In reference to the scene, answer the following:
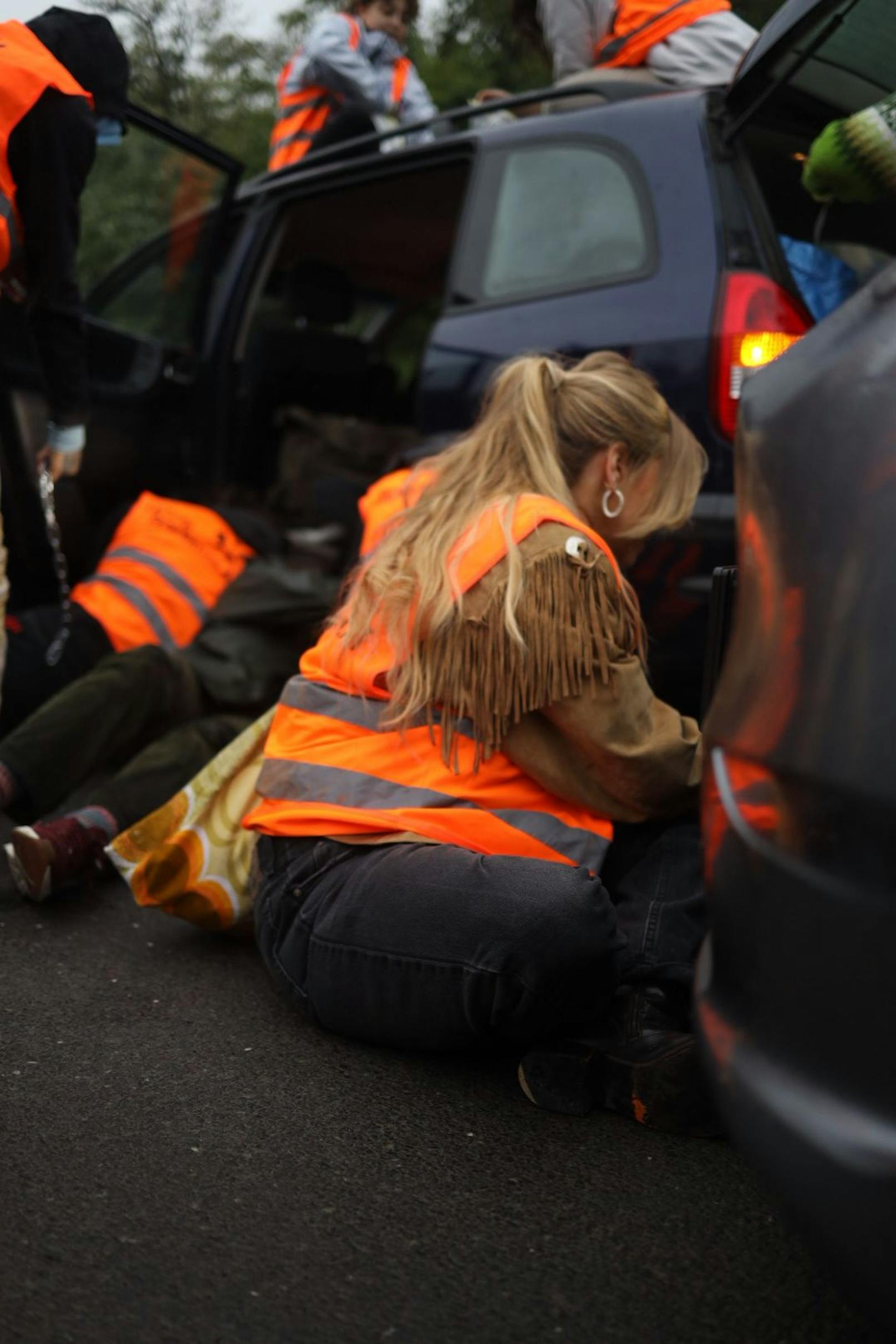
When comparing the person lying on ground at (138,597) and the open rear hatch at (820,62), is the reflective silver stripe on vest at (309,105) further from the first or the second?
the open rear hatch at (820,62)

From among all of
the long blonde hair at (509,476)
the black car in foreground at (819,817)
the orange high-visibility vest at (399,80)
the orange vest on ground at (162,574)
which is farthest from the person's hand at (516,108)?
the black car in foreground at (819,817)

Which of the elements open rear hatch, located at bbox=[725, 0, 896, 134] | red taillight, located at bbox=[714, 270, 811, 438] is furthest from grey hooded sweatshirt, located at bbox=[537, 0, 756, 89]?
red taillight, located at bbox=[714, 270, 811, 438]

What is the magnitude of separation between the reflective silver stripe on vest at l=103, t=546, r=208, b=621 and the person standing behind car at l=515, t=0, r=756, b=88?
1787 millimetres

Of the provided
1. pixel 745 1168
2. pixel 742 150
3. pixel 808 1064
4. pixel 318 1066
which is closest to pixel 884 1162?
pixel 808 1064

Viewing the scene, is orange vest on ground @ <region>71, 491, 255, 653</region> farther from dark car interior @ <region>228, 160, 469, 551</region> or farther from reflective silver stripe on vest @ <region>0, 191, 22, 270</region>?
reflective silver stripe on vest @ <region>0, 191, 22, 270</region>

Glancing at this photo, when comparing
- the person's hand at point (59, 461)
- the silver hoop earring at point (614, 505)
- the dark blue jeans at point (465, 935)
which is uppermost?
the silver hoop earring at point (614, 505)

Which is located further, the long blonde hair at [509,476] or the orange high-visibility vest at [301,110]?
the orange high-visibility vest at [301,110]

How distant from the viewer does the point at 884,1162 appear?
3.62 feet

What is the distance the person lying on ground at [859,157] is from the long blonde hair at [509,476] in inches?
22.2

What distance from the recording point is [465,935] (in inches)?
79.8

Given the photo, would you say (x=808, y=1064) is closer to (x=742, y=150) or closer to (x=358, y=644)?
(x=358, y=644)

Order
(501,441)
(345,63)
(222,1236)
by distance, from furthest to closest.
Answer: (345,63), (501,441), (222,1236)

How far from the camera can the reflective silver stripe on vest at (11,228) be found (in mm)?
2975

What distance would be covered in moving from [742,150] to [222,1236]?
258 cm
